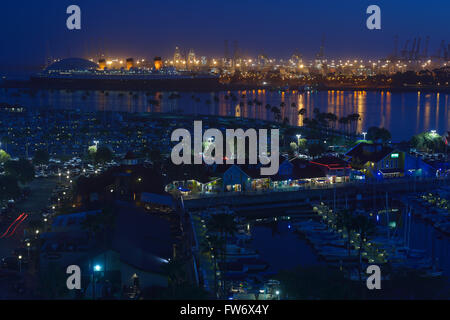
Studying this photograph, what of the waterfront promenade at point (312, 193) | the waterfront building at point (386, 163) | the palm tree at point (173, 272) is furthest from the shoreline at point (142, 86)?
the palm tree at point (173, 272)

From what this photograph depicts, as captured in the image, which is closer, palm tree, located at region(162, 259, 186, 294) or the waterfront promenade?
palm tree, located at region(162, 259, 186, 294)

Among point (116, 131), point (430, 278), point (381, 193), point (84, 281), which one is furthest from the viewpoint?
point (116, 131)

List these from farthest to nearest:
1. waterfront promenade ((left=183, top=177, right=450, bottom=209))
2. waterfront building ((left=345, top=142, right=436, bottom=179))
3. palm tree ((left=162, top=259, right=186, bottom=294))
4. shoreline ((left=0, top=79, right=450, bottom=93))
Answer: shoreline ((left=0, top=79, right=450, bottom=93)), waterfront building ((left=345, top=142, right=436, bottom=179)), waterfront promenade ((left=183, top=177, right=450, bottom=209)), palm tree ((left=162, top=259, right=186, bottom=294))

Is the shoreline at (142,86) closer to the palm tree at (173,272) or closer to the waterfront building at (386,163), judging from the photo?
the waterfront building at (386,163)

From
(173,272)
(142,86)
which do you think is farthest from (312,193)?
(142,86)

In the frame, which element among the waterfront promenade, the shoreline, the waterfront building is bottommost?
the waterfront promenade

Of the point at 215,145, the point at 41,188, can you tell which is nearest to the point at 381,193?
the point at 215,145

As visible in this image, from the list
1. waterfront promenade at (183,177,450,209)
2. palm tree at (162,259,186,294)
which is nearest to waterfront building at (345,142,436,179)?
waterfront promenade at (183,177,450,209)

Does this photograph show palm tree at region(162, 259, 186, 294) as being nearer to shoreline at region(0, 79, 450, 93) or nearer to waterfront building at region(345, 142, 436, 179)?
waterfront building at region(345, 142, 436, 179)
